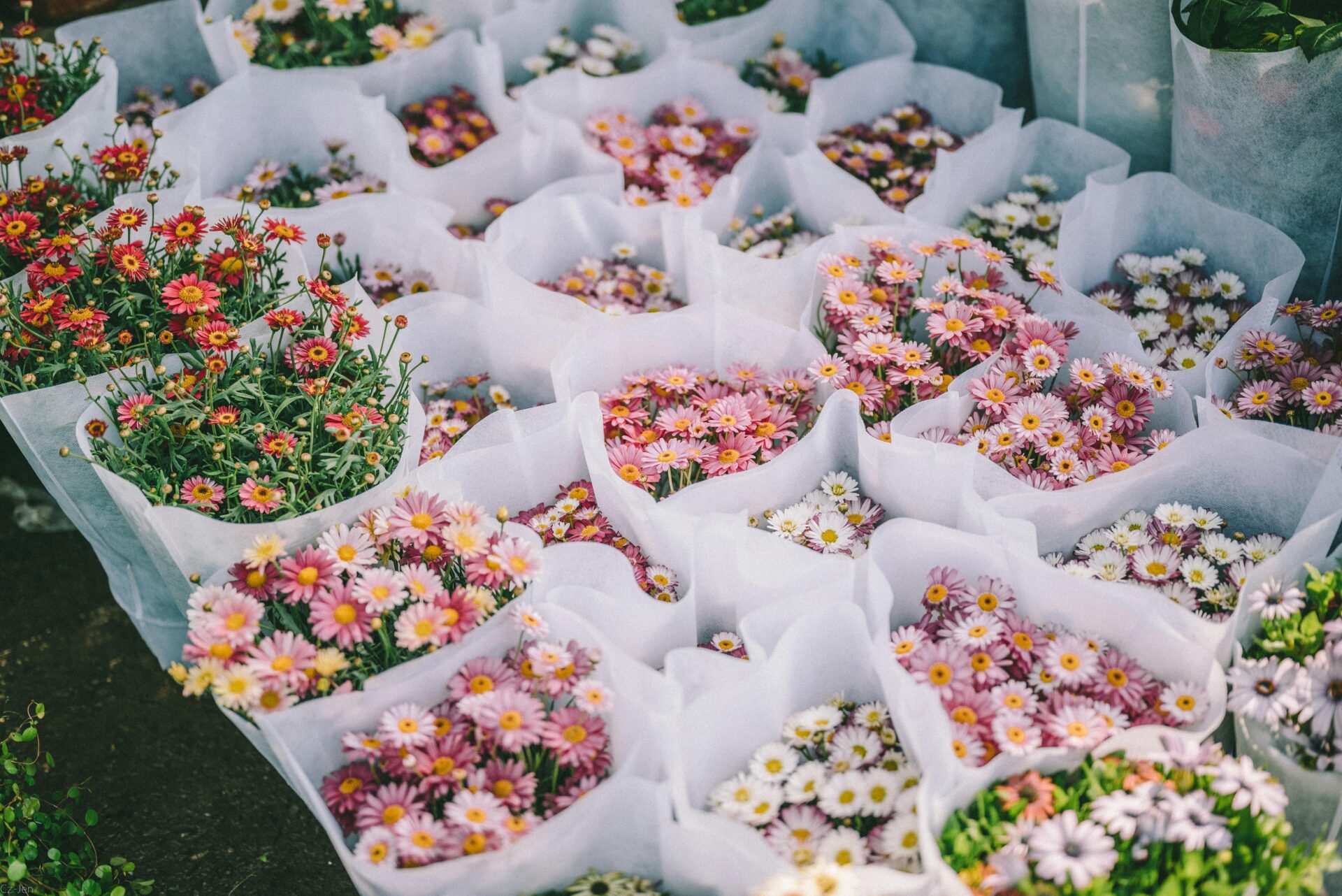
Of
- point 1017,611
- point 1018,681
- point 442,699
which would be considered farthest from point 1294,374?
point 442,699

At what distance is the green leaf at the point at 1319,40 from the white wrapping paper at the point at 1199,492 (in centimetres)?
62

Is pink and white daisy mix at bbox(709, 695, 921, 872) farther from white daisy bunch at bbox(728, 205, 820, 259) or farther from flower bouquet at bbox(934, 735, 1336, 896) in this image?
white daisy bunch at bbox(728, 205, 820, 259)

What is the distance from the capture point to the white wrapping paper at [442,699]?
3.81ft

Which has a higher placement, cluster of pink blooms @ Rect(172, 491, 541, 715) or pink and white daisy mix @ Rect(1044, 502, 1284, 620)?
cluster of pink blooms @ Rect(172, 491, 541, 715)

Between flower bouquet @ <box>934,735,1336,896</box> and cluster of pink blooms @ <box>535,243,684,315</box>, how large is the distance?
1.12m

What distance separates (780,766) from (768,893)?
0.25m

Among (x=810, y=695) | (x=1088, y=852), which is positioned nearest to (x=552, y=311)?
(x=810, y=695)

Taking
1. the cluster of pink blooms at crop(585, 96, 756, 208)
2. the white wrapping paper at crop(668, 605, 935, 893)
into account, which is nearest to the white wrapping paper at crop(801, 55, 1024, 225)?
the cluster of pink blooms at crop(585, 96, 756, 208)

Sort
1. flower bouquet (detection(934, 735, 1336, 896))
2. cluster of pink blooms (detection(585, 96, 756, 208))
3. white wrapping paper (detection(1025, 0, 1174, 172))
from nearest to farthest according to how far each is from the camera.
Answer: flower bouquet (detection(934, 735, 1336, 896)) < white wrapping paper (detection(1025, 0, 1174, 172)) < cluster of pink blooms (detection(585, 96, 756, 208))

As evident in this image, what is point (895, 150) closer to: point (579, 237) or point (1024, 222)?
point (1024, 222)

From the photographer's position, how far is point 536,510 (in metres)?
1.69

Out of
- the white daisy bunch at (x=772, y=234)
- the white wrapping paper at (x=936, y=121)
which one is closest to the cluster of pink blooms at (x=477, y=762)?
the white daisy bunch at (x=772, y=234)

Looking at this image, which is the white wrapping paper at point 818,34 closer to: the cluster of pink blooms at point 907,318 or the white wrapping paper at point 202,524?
the cluster of pink blooms at point 907,318

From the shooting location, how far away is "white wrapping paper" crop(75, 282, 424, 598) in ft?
4.60
